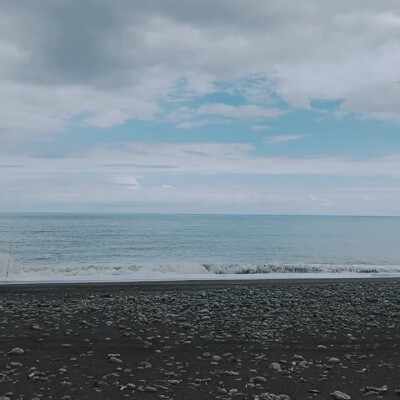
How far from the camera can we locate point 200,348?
33.8 ft

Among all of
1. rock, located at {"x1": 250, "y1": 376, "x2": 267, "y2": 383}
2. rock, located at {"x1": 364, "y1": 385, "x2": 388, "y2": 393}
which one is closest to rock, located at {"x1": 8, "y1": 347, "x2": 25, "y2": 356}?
rock, located at {"x1": 250, "y1": 376, "x2": 267, "y2": 383}

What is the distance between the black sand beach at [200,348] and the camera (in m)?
7.99

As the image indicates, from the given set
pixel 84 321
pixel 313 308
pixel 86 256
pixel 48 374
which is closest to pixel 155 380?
pixel 48 374

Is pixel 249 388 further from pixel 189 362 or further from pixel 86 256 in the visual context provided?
pixel 86 256

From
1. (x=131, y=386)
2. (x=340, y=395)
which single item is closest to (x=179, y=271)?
(x=131, y=386)

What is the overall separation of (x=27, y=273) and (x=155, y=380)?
2412 cm

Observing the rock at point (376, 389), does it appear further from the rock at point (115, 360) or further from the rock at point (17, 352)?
the rock at point (17, 352)

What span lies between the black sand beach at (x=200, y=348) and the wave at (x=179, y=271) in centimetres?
1311

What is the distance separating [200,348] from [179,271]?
23375mm

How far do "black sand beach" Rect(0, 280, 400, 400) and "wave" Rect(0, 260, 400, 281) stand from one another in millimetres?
13115

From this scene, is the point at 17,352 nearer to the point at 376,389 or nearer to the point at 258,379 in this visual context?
the point at 258,379

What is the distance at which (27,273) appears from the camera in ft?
98.9

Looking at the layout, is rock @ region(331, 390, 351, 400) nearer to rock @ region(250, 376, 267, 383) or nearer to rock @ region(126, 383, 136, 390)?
rock @ region(250, 376, 267, 383)

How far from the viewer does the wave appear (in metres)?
29.4
